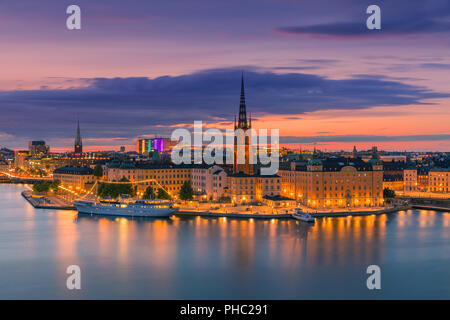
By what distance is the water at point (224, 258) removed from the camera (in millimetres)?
12906

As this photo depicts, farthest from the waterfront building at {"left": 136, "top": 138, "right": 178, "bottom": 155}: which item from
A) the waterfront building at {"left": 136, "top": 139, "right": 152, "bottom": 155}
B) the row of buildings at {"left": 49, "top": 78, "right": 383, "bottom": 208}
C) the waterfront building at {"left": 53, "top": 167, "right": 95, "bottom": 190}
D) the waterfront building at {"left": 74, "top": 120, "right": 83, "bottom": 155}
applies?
the row of buildings at {"left": 49, "top": 78, "right": 383, "bottom": 208}

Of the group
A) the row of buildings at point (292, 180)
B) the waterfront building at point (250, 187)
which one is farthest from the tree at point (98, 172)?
the waterfront building at point (250, 187)

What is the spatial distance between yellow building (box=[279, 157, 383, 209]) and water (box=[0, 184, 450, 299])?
10.6 ft

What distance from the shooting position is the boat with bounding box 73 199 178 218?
24.7m

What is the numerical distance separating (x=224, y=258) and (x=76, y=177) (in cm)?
2546

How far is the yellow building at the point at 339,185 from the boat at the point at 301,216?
288 cm

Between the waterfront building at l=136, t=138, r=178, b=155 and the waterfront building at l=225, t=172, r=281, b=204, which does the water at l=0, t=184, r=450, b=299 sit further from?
the waterfront building at l=136, t=138, r=178, b=155

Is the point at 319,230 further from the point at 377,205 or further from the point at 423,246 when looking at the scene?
the point at 377,205

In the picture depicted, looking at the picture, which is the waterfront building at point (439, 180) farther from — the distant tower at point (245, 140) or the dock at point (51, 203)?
the dock at point (51, 203)

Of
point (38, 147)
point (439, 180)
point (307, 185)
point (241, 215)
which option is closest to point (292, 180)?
point (307, 185)

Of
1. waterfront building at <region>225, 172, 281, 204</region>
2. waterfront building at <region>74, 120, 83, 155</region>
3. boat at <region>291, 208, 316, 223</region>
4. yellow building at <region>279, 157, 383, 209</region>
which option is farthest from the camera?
waterfront building at <region>74, 120, 83, 155</region>

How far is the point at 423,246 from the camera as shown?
59.0ft
